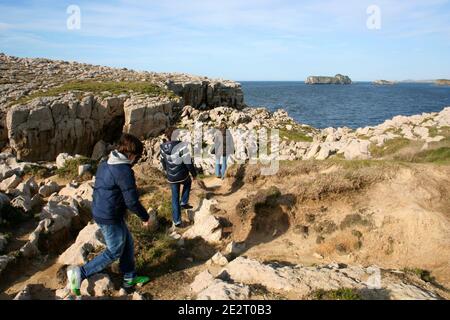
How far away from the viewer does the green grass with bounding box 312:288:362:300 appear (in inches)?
261

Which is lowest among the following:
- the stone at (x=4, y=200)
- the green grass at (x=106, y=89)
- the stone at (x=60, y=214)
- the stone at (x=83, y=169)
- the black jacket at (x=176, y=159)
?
the stone at (x=60, y=214)

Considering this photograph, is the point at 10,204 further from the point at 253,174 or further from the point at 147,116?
the point at 147,116

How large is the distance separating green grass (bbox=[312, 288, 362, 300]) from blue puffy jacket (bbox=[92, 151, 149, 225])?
3568mm

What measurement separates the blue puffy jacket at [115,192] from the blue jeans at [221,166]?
8435 mm

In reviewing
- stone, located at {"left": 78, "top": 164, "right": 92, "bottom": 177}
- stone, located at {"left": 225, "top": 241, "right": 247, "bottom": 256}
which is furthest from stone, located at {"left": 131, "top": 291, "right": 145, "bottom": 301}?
stone, located at {"left": 78, "top": 164, "right": 92, "bottom": 177}

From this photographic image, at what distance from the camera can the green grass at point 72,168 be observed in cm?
1500

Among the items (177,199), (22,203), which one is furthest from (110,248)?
(22,203)

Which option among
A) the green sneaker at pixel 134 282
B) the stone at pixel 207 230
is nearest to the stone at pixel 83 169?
the stone at pixel 207 230

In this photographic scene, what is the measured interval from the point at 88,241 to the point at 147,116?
24427 millimetres

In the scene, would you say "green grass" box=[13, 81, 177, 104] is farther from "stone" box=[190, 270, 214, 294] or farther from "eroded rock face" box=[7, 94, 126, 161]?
"stone" box=[190, 270, 214, 294]

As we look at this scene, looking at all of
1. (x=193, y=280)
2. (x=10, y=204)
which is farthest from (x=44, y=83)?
(x=193, y=280)

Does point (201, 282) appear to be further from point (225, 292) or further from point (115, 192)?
point (115, 192)

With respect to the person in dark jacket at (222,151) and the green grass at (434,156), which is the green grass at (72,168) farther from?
the green grass at (434,156)

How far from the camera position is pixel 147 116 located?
32469 millimetres
